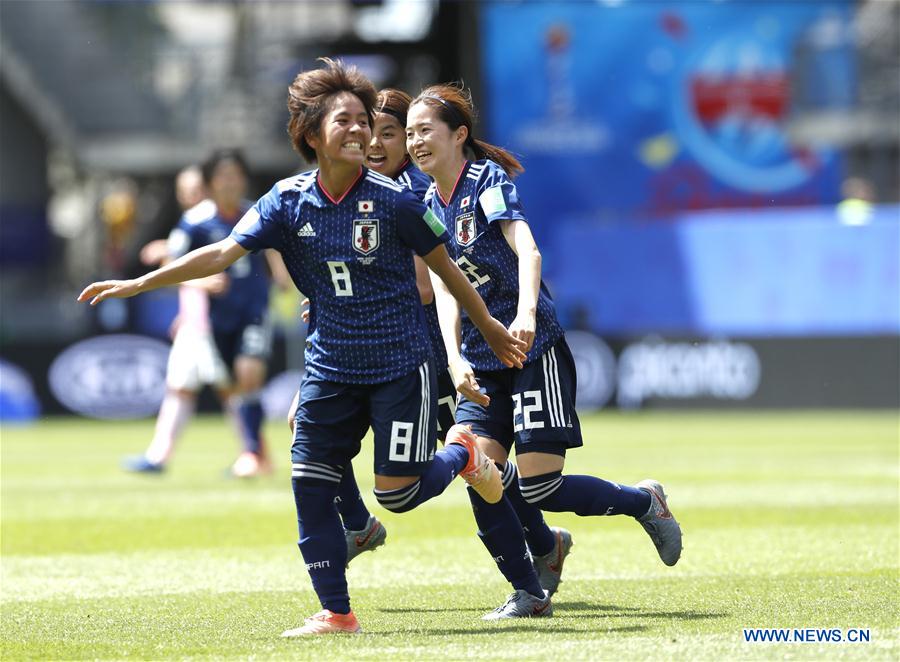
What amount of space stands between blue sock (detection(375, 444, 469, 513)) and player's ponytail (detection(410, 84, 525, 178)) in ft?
4.49

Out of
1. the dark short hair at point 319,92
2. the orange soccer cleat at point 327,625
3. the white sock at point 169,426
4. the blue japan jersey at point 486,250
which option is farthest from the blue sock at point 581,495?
the white sock at point 169,426

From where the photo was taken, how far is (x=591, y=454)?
15.4 metres

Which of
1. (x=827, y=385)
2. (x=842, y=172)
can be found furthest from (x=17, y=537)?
(x=842, y=172)

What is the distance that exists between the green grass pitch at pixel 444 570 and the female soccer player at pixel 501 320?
1.78 ft

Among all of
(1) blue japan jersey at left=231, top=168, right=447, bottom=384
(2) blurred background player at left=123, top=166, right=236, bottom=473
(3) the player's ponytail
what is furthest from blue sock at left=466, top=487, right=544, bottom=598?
(2) blurred background player at left=123, top=166, right=236, bottom=473

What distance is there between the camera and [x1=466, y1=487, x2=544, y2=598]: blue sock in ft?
22.4

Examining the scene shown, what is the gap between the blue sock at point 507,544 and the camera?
22.4ft

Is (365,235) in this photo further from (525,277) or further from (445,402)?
(445,402)

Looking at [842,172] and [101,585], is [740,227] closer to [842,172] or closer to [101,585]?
[842,172]

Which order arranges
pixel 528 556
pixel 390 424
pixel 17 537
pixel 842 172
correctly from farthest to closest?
1. pixel 842 172
2. pixel 17 537
3. pixel 528 556
4. pixel 390 424

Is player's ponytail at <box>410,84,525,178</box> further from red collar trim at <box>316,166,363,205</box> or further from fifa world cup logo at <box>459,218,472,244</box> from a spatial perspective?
red collar trim at <box>316,166,363,205</box>

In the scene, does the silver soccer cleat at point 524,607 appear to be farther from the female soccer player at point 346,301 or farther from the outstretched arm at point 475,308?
the outstretched arm at point 475,308

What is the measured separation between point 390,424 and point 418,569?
2266mm

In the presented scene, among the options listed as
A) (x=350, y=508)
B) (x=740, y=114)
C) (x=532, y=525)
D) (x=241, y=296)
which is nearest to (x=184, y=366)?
(x=241, y=296)
